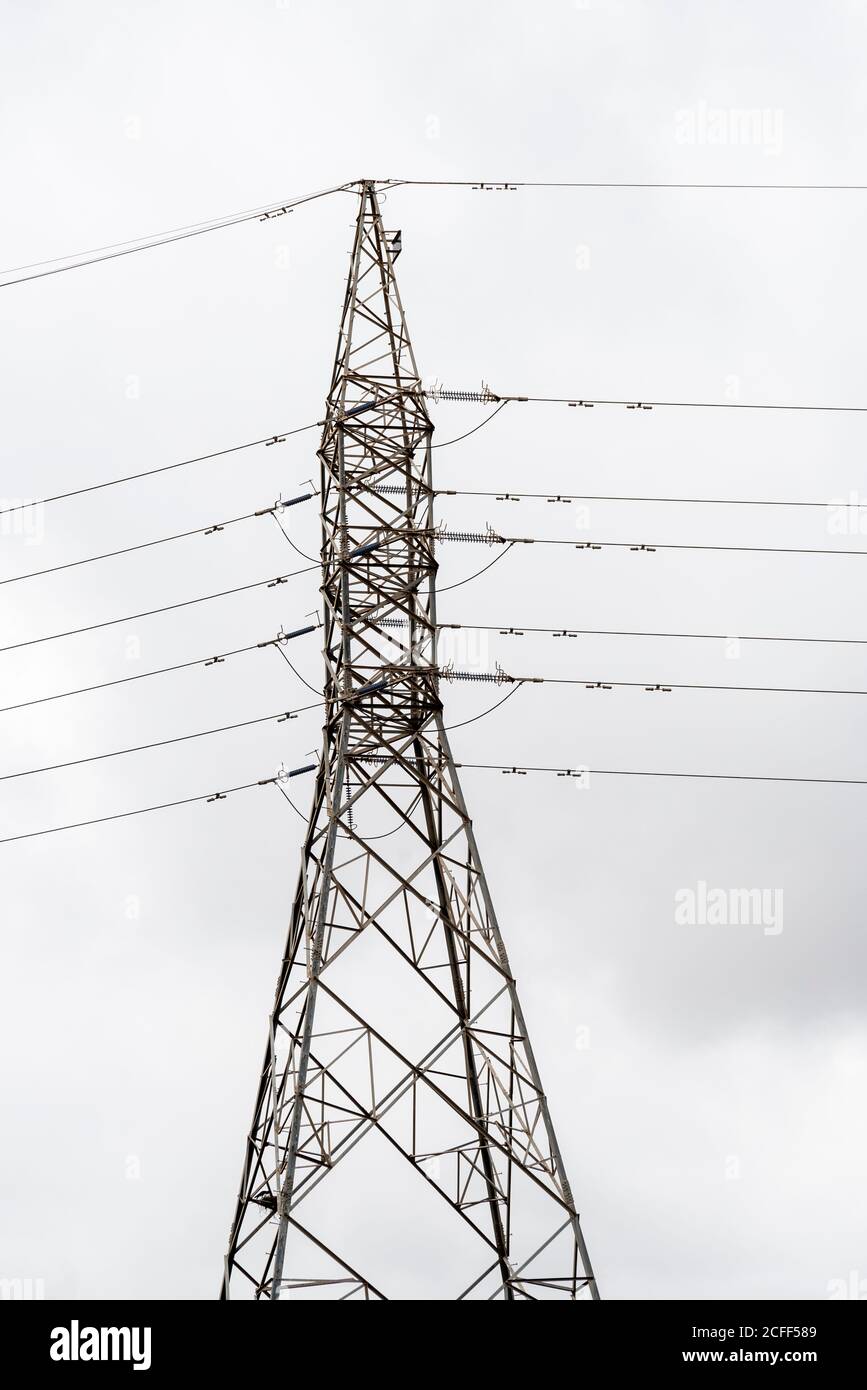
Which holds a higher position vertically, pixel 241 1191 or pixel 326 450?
pixel 326 450

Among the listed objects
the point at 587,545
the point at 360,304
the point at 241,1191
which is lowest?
the point at 241,1191

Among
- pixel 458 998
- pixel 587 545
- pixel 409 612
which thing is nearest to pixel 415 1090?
pixel 458 998

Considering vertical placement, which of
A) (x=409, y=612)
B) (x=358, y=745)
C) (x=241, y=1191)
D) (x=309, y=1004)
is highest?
(x=409, y=612)

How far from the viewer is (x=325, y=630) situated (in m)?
A: 40.4

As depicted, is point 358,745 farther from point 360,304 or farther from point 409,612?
point 360,304

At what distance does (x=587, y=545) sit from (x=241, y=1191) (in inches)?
645
